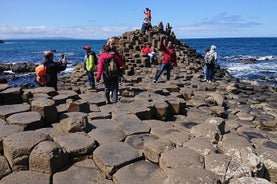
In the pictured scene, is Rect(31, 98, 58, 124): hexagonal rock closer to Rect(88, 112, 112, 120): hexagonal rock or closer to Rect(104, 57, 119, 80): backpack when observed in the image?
Rect(88, 112, 112, 120): hexagonal rock

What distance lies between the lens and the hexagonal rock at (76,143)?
4.59m

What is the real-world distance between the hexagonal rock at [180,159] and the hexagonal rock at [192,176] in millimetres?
235

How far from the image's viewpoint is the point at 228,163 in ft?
13.1

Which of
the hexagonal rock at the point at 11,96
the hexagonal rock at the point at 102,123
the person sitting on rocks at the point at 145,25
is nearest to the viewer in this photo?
the hexagonal rock at the point at 102,123

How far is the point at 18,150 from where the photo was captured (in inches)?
166

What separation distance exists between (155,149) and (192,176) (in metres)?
1.02

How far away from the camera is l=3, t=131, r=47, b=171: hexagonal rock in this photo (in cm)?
422

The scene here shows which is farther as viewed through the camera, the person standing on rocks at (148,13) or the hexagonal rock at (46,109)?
the person standing on rocks at (148,13)

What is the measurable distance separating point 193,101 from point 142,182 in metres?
6.08

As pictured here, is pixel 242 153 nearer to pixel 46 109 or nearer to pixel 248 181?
pixel 248 181

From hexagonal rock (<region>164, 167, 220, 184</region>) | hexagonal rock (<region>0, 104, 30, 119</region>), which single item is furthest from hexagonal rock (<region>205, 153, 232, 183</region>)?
hexagonal rock (<region>0, 104, 30, 119</region>)

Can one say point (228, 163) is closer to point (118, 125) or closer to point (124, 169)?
point (124, 169)

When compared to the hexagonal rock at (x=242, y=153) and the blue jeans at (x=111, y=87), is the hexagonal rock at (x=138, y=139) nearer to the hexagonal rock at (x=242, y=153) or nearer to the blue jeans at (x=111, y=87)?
the hexagonal rock at (x=242, y=153)

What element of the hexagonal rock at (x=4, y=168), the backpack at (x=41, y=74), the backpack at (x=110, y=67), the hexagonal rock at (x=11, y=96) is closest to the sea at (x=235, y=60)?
the backpack at (x=41, y=74)
